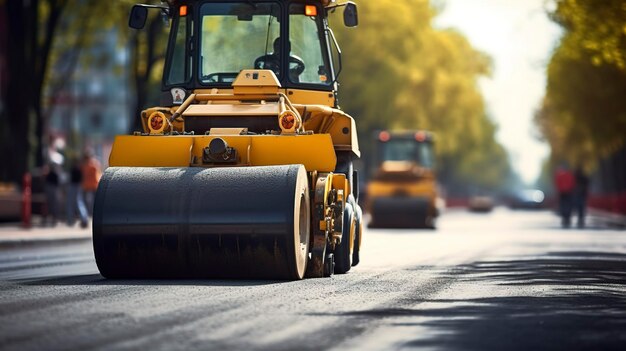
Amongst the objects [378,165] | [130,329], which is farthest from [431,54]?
[130,329]

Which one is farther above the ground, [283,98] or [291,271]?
[283,98]

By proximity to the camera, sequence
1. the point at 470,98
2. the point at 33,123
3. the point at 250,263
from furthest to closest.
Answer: the point at 470,98 < the point at 33,123 < the point at 250,263

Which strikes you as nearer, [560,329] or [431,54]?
[560,329]

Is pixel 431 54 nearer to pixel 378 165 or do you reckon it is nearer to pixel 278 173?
pixel 378 165

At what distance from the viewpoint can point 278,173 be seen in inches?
589

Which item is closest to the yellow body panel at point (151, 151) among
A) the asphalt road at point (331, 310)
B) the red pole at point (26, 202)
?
Result: the asphalt road at point (331, 310)

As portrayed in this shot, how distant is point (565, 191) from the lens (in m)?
47.8

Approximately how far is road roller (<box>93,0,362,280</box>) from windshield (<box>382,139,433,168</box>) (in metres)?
30.2

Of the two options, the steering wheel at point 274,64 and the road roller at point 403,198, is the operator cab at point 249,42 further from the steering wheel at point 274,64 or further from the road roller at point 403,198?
the road roller at point 403,198

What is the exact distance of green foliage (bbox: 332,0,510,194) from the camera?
66375mm

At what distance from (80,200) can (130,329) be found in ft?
86.3

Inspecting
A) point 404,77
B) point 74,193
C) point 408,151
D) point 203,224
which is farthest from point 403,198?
point 203,224

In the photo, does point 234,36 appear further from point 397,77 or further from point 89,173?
point 397,77

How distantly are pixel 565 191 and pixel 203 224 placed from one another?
112ft
